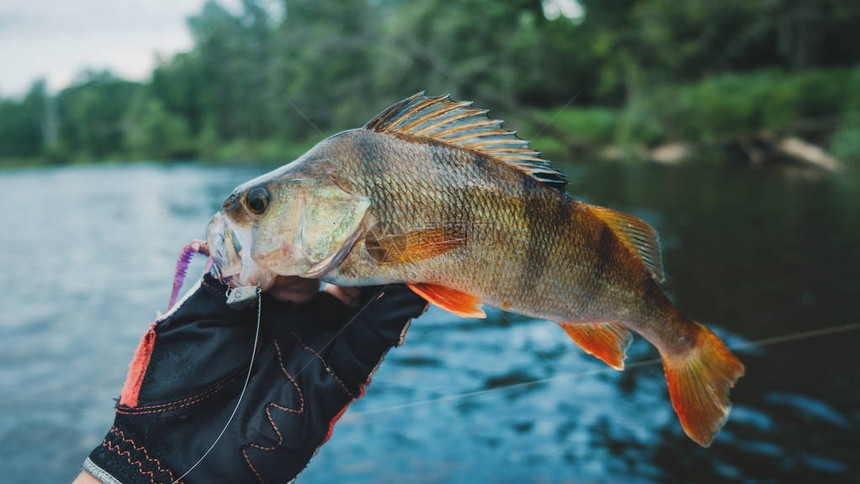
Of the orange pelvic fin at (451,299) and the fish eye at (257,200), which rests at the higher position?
the fish eye at (257,200)

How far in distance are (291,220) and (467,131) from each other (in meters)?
0.59

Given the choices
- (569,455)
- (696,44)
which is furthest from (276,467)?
(696,44)

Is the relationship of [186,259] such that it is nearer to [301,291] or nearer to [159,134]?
[301,291]

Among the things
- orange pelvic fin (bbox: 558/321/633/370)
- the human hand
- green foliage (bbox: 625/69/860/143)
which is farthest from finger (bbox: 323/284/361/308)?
green foliage (bbox: 625/69/860/143)

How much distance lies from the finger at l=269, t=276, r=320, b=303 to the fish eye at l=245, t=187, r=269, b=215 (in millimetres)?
286

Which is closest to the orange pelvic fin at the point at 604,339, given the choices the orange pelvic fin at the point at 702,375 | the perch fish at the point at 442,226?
the perch fish at the point at 442,226

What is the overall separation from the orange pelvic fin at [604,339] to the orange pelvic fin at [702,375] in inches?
7.2

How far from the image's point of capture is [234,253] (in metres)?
1.79

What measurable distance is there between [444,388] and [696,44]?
3080cm

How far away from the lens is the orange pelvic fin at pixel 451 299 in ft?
5.95

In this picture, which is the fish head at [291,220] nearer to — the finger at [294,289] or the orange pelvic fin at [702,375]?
the finger at [294,289]

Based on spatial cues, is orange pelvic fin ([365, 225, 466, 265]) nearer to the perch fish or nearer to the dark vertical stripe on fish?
the perch fish

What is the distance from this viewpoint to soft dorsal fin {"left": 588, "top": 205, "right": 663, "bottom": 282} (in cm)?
199

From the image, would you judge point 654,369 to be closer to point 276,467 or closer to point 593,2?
point 276,467
